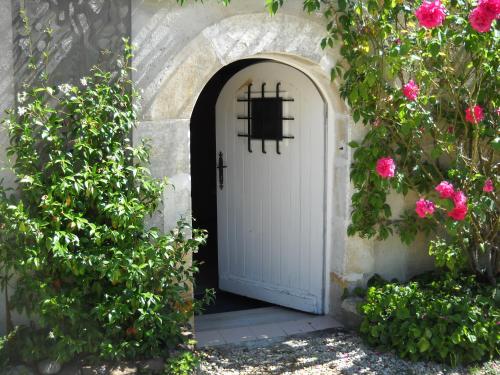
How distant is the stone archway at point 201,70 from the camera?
4875 millimetres

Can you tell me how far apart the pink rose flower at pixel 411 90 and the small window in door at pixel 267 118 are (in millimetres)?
1233

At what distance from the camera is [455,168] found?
17.7 ft

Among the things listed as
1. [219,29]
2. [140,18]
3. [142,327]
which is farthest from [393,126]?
[142,327]

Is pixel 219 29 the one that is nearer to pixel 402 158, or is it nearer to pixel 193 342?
pixel 402 158

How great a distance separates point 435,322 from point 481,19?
208cm

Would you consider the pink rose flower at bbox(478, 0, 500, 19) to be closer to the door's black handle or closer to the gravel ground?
the gravel ground

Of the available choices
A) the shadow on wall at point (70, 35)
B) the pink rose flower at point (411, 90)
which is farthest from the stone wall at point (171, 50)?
the pink rose flower at point (411, 90)

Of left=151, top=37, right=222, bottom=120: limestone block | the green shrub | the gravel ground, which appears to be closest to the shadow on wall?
left=151, top=37, right=222, bottom=120: limestone block

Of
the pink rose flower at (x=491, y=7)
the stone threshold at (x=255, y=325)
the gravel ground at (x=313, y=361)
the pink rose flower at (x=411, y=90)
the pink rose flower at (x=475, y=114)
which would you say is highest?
the pink rose flower at (x=491, y=7)

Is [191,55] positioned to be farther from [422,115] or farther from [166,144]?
[422,115]

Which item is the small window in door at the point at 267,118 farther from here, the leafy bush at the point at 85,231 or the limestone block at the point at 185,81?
the leafy bush at the point at 85,231

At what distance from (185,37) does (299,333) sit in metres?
2.41

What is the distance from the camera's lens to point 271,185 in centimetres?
624

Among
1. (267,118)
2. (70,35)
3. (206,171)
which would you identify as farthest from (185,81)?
(206,171)
